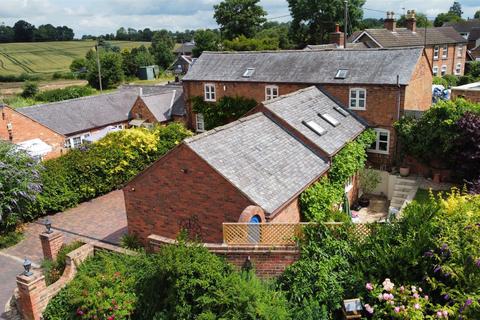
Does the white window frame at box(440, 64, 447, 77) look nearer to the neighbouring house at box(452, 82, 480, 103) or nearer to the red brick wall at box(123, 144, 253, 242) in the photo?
→ the neighbouring house at box(452, 82, 480, 103)

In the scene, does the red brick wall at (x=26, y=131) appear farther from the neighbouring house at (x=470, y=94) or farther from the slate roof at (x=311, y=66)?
the neighbouring house at (x=470, y=94)

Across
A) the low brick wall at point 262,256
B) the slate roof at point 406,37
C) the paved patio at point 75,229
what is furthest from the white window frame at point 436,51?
the low brick wall at point 262,256

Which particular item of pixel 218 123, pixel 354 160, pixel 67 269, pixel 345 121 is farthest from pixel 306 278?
pixel 218 123

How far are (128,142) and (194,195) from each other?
13.3m

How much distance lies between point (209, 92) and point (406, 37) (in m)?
30.5

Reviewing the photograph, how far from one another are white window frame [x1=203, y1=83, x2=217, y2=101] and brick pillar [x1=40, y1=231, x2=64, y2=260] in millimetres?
20062

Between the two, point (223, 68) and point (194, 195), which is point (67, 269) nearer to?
point (194, 195)

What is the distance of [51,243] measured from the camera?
1603 cm

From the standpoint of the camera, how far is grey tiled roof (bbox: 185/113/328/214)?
49.3 feet

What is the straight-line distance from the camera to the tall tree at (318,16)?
233ft

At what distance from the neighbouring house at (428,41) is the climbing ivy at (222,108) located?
24.5 m

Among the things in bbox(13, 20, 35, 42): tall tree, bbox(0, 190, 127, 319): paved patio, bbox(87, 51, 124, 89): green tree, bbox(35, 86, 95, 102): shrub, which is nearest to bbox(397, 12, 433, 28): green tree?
bbox(87, 51, 124, 89): green tree

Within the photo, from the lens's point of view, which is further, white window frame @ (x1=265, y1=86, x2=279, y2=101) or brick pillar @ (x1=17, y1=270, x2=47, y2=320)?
white window frame @ (x1=265, y1=86, x2=279, y2=101)

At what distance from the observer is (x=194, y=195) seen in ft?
51.1
